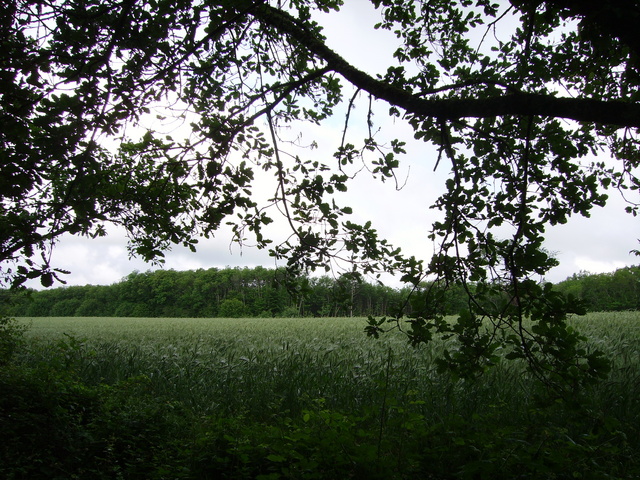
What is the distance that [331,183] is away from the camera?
350 cm

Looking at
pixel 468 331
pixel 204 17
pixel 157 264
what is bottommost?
pixel 468 331

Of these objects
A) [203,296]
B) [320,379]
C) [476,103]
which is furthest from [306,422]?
[203,296]

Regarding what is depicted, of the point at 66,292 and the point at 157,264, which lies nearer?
the point at 157,264

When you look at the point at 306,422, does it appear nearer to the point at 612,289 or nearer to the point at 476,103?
the point at 476,103

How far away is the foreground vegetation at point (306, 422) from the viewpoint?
2857 millimetres

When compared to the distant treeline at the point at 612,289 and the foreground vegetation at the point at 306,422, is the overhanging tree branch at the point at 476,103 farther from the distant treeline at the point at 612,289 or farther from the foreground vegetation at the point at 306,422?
the distant treeline at the point at 612,289

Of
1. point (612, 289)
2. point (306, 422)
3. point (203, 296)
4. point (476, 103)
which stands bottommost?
point (306, 422)

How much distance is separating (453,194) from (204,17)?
2879 millimetres

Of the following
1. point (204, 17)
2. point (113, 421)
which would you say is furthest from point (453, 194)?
point (113, 421)

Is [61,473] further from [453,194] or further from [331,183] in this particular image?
[453,194]

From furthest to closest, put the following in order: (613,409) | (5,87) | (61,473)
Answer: (613,409)
(61,473)
(5,87)

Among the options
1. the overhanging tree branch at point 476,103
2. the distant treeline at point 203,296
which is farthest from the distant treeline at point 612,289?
the overhanging tree branch at point 476,103

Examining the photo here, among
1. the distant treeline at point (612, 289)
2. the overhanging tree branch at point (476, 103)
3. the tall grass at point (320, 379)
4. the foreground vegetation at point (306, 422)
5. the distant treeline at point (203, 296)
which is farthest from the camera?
the distant treeline at point (203, 296)

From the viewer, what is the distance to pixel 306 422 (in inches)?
129
